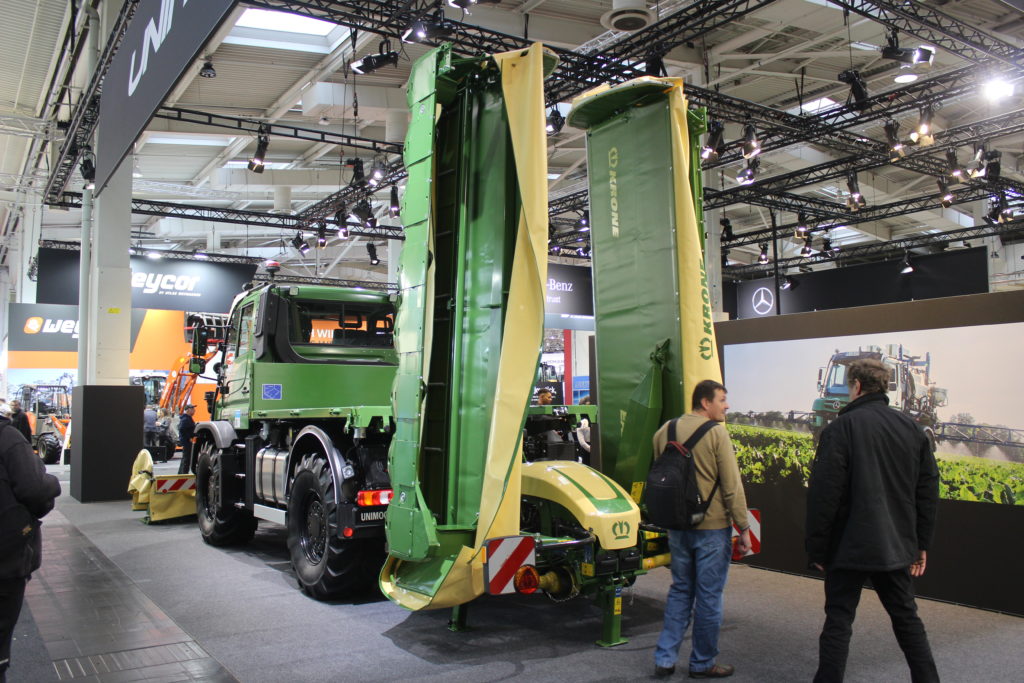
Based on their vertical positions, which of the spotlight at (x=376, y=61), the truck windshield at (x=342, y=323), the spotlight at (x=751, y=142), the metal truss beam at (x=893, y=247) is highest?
the spotlight at (x=376, y=61)

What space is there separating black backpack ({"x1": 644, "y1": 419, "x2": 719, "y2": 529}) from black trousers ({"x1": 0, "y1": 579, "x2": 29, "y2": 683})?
3017 millimetres

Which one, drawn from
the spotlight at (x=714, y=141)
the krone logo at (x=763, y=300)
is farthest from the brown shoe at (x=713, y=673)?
the krone logo at (x=763, y=300)

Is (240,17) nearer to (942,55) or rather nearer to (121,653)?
(121,653)

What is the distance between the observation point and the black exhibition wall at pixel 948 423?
5551 millimetres

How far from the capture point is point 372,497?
5.64 meters

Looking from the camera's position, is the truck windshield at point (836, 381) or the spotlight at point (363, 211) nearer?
the truck windshield at point (836, 381)

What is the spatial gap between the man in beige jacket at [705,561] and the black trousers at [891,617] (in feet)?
2.08

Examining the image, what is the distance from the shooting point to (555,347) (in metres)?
23.0

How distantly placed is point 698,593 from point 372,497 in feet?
8.02

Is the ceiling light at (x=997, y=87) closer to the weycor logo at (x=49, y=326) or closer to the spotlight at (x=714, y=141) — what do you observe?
the spotlight at (x=714, y=141)

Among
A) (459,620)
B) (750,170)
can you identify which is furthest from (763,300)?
(459,620)

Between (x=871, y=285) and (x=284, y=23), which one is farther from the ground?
(x=284, y=23)

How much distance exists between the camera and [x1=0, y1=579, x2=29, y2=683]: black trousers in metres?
3.66

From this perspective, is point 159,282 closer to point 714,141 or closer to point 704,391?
point 714,141
